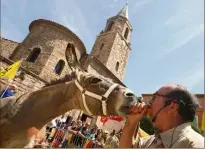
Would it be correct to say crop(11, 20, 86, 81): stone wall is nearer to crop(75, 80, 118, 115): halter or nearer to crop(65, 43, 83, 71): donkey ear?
crop(65, 43, 83, 71): donkey ear

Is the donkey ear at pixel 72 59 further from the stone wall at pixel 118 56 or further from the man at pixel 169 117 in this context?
the stone wall at pixel 118 56

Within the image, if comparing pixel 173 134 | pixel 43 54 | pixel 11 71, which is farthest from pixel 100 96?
pixel 43 54

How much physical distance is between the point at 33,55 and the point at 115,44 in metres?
12.8

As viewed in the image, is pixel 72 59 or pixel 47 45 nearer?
pixel 72 59

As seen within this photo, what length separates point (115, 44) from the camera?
1183 inches

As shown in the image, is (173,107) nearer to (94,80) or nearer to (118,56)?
(94,80)

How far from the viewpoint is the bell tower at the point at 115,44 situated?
2920 centimetres

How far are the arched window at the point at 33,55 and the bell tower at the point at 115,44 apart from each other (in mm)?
9872

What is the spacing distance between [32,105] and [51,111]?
30 cm

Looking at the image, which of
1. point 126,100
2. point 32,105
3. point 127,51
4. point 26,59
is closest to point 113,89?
point 126,100

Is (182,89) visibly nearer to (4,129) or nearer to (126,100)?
(126,100)

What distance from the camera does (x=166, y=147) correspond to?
1953 mm

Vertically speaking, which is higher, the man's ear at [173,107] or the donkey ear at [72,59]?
the donkey ear at [72,59]

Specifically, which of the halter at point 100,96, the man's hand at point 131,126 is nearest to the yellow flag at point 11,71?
the halter at point 100,96
